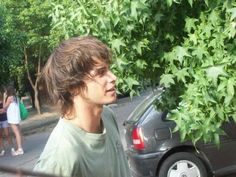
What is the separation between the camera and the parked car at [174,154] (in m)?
7.73

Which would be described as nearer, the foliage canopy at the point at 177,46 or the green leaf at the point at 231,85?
the green leaf at the point at 231,85

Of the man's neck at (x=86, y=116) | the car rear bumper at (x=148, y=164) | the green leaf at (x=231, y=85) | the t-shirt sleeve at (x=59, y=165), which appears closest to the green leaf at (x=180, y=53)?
the green leaf at (x=231, y=85)

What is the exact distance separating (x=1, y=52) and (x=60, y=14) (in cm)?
1389

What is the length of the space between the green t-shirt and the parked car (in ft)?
17.7

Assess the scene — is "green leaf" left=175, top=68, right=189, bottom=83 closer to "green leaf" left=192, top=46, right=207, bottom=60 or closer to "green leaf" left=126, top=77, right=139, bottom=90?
"green leaf" left=192, top=46, right=207, bottom=60

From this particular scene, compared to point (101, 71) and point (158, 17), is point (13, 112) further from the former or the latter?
point (101, 71)

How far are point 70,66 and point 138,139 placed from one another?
18.9 feet

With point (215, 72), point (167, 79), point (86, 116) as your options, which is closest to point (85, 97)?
point (86, 116)

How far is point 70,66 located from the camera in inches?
88.0

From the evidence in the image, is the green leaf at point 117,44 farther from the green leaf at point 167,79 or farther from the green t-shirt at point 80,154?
the green t-shirt at point 80,154

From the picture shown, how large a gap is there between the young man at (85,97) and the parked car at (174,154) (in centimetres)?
544

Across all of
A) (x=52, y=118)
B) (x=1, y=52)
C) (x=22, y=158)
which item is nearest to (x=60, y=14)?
(x=22, y=158)

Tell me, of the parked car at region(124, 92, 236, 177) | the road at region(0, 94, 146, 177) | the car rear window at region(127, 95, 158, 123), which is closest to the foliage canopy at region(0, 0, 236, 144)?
the parked car at region(124, 92, 236, 177)

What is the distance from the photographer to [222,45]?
3.69m
